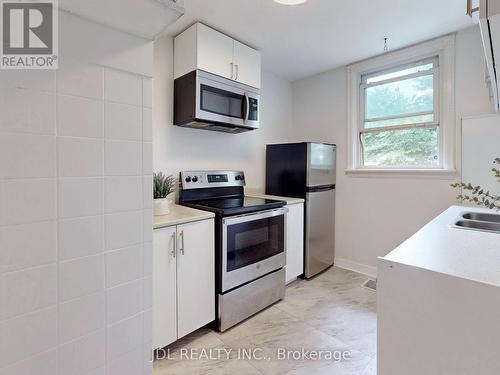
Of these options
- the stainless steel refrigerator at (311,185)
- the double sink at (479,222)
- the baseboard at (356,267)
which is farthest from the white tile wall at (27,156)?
the baseboard at (356,267)

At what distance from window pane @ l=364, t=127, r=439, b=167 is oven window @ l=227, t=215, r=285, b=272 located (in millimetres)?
1323

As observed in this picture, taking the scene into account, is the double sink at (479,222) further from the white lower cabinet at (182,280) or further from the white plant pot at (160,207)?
the white plant pot at (160,207)

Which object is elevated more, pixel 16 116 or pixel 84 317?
pixel 16 116

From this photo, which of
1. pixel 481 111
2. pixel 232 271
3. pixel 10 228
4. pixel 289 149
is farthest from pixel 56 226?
pixel 481 111

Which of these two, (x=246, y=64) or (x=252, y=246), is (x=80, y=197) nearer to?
(x=252, y=246)

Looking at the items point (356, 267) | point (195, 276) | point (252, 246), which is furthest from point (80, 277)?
point (356, 267)

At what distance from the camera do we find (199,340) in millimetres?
1802

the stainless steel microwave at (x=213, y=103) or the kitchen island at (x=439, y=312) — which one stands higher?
the stainless steel microwave at (x=213, y=103)

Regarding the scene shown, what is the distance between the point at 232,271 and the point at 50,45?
1.58 metres

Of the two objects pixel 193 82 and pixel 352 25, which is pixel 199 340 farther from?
pixel 352 25

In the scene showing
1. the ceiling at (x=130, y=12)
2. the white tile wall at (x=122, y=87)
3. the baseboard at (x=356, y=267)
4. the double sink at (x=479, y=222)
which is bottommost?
the baseboard at (x=356, y=267)

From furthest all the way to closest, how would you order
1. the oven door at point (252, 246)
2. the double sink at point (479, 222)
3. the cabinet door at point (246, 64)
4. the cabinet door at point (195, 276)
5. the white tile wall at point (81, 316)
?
1. the cabinet door at point (246, 64)
2. the oven door at point (252, 246)
3. the cabinet door at point (195, 276)
4. the double sink at point (479, 222)
5. the white tile wall at point (81, 316)

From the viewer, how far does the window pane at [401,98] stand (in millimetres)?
2482

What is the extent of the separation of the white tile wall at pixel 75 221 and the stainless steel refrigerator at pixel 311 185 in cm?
192
